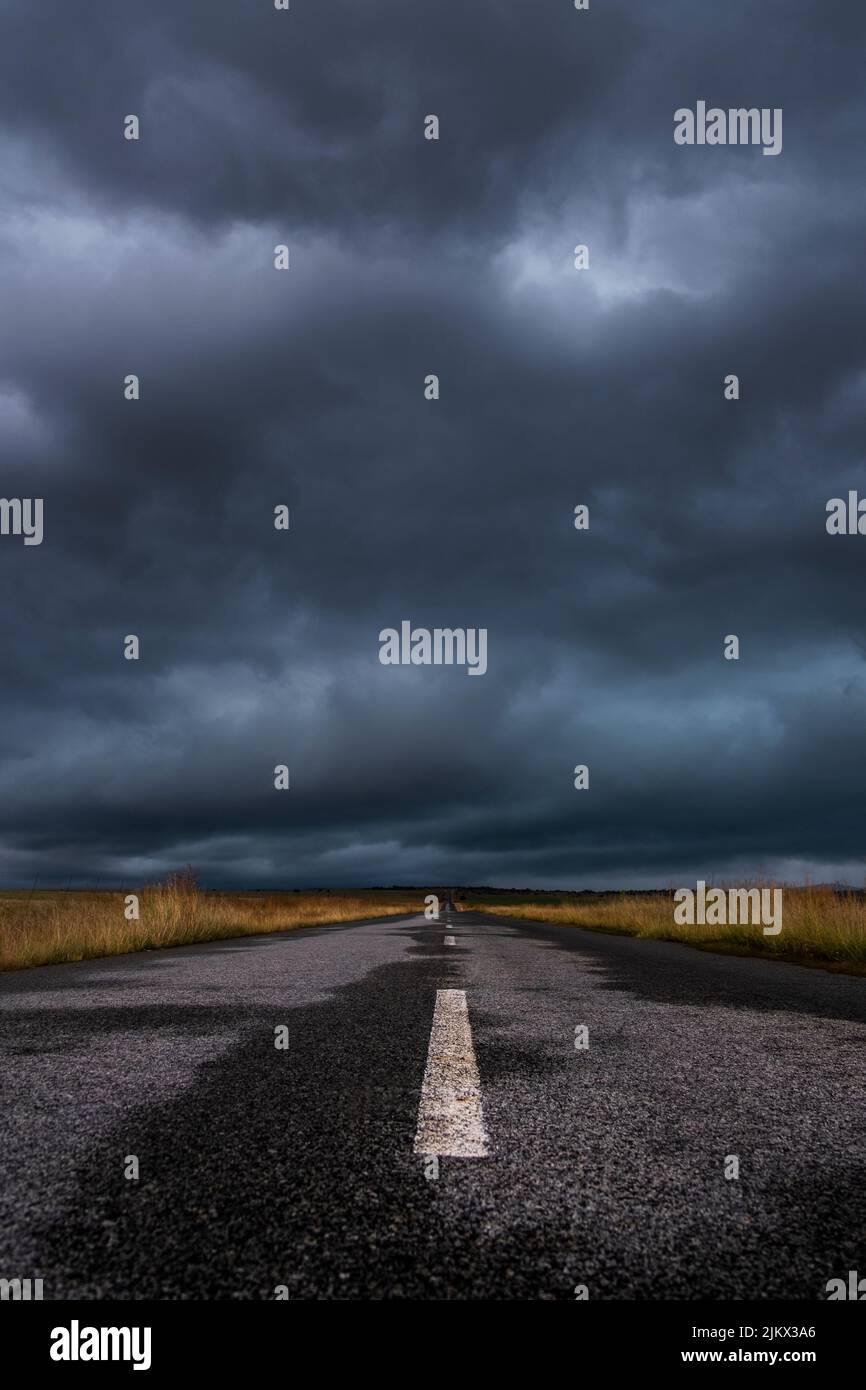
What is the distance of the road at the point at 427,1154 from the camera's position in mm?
1460

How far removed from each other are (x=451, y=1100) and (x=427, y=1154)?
589mm

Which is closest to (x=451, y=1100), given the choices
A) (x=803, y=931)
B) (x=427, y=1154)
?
(x=427, y=1154)

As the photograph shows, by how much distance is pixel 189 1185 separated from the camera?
1.81m

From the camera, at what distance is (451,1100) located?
8.63ft

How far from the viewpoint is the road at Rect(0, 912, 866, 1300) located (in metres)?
1.46

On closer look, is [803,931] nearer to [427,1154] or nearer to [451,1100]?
[451,1100]

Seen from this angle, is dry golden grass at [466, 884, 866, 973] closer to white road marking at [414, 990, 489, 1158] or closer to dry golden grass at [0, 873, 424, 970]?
white road marking at [414, 990, 489, 1158]

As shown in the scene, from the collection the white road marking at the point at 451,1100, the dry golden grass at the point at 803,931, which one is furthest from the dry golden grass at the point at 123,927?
the dry golden grass at the point at 803,931

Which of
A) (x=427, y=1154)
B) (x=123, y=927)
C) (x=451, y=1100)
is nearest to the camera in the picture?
(x=427, y=1154)

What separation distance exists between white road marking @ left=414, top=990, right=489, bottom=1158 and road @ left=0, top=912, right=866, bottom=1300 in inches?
0.5

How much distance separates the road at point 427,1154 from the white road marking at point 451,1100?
13mm
